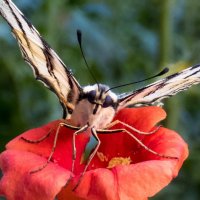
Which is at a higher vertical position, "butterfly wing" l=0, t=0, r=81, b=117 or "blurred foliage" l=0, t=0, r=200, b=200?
"butterfly wing" l=0, t=0, r=81, b=117

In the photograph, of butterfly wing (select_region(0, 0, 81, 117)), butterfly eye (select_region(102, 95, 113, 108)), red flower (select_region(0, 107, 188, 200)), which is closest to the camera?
red flower (select_region(0, 107, 188, 200))

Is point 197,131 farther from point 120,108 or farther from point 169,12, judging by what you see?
point 120,108

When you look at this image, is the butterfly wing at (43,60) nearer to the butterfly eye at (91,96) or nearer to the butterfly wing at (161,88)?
the butterfly eye at (91,96)

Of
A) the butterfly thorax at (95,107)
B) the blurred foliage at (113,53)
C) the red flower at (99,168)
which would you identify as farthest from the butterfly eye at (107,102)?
the blurred foliage at (113,53)

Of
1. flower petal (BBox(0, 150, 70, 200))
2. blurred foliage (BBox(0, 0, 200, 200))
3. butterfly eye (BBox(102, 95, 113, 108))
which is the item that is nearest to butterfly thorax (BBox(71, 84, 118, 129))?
butterfly eye (BBox(102, 95, 113, 108))

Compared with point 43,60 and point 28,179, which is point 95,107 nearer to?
point 43,60

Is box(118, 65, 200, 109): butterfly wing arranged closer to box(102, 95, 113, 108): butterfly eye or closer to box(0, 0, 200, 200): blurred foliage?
box(102, 95, 113, 108): butterfly eye

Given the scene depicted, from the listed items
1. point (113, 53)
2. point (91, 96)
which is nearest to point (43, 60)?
point (91, 96)
